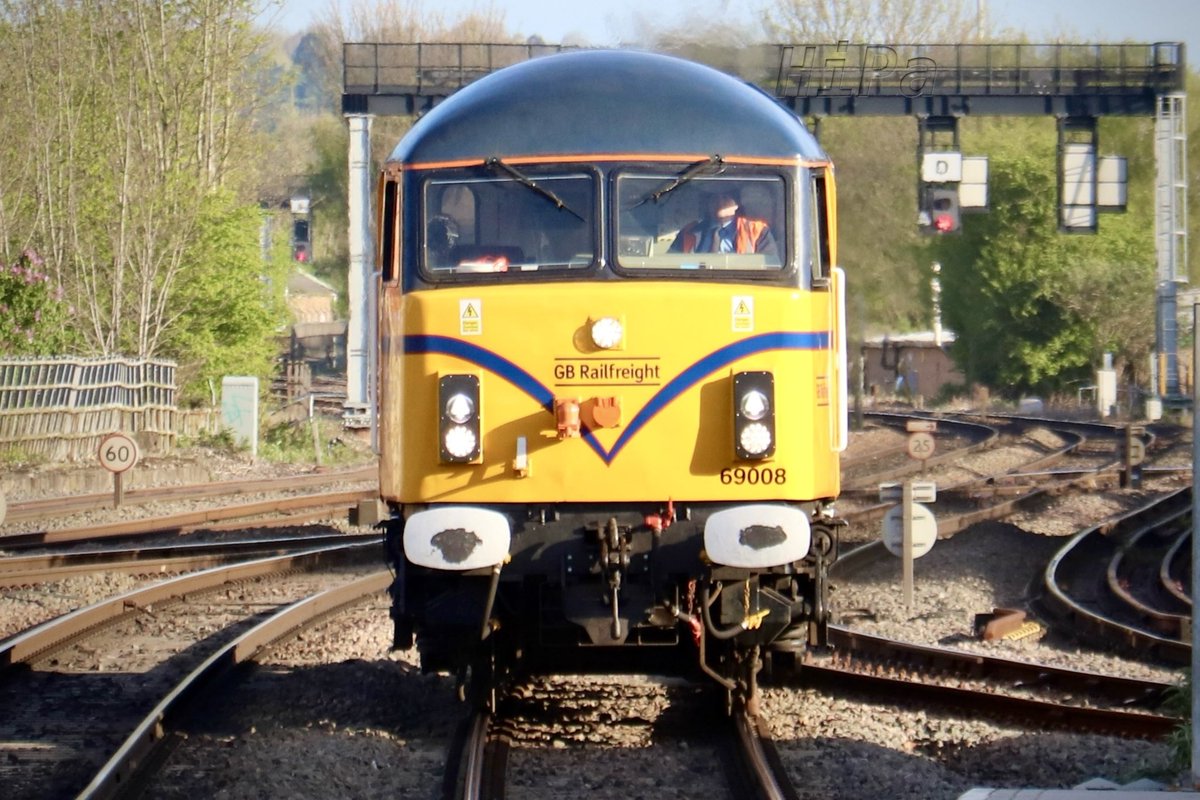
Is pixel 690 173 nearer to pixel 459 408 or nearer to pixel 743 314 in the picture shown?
pixel 743 314

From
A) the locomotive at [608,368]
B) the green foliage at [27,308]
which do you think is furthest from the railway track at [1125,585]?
the green foliage at [27,308]

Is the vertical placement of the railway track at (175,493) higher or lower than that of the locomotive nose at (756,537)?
lower

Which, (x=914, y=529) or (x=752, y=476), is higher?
(x=752, y=476)

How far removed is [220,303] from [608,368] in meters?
24.9

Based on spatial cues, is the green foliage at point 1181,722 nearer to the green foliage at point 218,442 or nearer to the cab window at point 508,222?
the cab window at point 508,222

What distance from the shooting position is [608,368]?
7.28 meters

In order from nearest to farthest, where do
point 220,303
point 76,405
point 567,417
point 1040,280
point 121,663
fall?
point 567,417
point 121,663
point 76,405
point 220,303
point 1040,280

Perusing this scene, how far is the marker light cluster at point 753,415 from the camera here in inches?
283

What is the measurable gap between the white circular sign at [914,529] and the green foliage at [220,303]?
19.9 meters

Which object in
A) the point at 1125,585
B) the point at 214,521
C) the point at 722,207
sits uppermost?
the point at 722,207

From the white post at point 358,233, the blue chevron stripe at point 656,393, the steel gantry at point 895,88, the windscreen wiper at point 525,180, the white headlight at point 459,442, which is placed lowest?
the white headlight at point 459,442

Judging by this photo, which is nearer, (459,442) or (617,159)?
(459,442)

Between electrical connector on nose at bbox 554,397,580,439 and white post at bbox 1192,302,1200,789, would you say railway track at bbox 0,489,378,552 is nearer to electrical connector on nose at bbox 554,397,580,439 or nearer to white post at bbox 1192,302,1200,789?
→ electrical connector on nose at bbox 554,397,580,439

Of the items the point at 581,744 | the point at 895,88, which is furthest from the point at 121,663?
the point at 895,88
